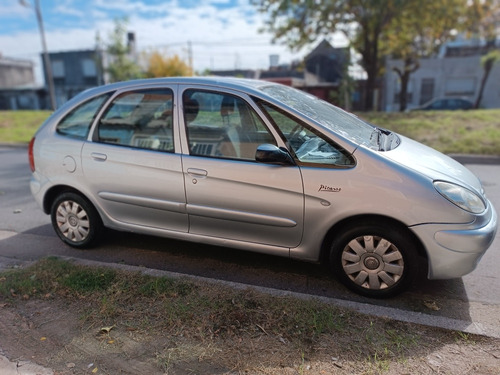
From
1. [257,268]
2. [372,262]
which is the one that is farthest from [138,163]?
[372,262]

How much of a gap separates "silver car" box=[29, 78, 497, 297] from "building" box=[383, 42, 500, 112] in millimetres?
27970

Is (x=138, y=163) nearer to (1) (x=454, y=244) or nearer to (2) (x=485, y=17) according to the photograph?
(1) (x=454, y=244)

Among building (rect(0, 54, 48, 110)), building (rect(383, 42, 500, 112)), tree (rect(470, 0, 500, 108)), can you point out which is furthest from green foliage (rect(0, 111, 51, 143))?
building (rect(0, 54, 48, 110))

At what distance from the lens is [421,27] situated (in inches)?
706

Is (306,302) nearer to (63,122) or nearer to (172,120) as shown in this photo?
(172,120)

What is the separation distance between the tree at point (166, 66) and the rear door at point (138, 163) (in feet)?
81.1

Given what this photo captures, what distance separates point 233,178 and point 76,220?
1.87 meters

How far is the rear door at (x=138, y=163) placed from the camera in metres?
3.48

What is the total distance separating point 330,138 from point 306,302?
4.10ft

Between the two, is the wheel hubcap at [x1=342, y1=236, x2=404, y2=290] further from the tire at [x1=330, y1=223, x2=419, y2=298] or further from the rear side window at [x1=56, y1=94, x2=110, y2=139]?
the rear side window at [x1=56, y1=94, x2=110, y2=139]

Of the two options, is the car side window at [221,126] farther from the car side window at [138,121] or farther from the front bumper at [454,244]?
the front bumper at [454,244]

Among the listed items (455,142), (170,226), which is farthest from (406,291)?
(455,142)

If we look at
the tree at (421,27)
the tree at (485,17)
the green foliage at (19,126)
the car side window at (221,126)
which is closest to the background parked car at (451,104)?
the tree at (421,27)

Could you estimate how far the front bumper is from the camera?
2.74 meters
